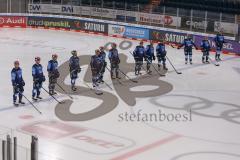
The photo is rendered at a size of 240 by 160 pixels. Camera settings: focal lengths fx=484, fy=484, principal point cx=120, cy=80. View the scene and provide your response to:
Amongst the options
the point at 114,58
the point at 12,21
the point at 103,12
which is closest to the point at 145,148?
the point at 114,58

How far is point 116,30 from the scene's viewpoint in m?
36.7

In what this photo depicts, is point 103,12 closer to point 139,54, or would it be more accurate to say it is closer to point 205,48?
point 205,48

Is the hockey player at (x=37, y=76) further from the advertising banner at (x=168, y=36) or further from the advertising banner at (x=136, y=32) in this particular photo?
the advertising banner at (x=136, y=32)

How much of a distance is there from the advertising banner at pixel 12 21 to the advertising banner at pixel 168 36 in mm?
11177

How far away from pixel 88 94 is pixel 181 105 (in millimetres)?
3770

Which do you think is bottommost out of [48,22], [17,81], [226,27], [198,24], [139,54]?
[17,81]

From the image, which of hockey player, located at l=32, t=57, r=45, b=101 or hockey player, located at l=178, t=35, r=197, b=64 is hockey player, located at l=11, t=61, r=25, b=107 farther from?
hockey player, located at l=178, t=35, r=197, b=64

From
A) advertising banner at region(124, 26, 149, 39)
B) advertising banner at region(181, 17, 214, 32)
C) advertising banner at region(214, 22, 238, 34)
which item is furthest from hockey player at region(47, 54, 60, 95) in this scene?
advertising banner at region(124, 26, 149, 39)

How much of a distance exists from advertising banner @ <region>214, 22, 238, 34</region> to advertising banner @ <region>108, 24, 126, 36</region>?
7.16m

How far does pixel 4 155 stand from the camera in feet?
30.0

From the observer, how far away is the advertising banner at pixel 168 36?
33188 mm

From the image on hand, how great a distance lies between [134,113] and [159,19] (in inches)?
783

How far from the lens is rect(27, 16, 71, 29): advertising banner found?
3900 centimetres

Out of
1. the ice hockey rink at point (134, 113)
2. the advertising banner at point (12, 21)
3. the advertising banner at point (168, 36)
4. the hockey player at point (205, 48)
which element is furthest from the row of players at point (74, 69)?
the advertising banner at point (12, 21)
